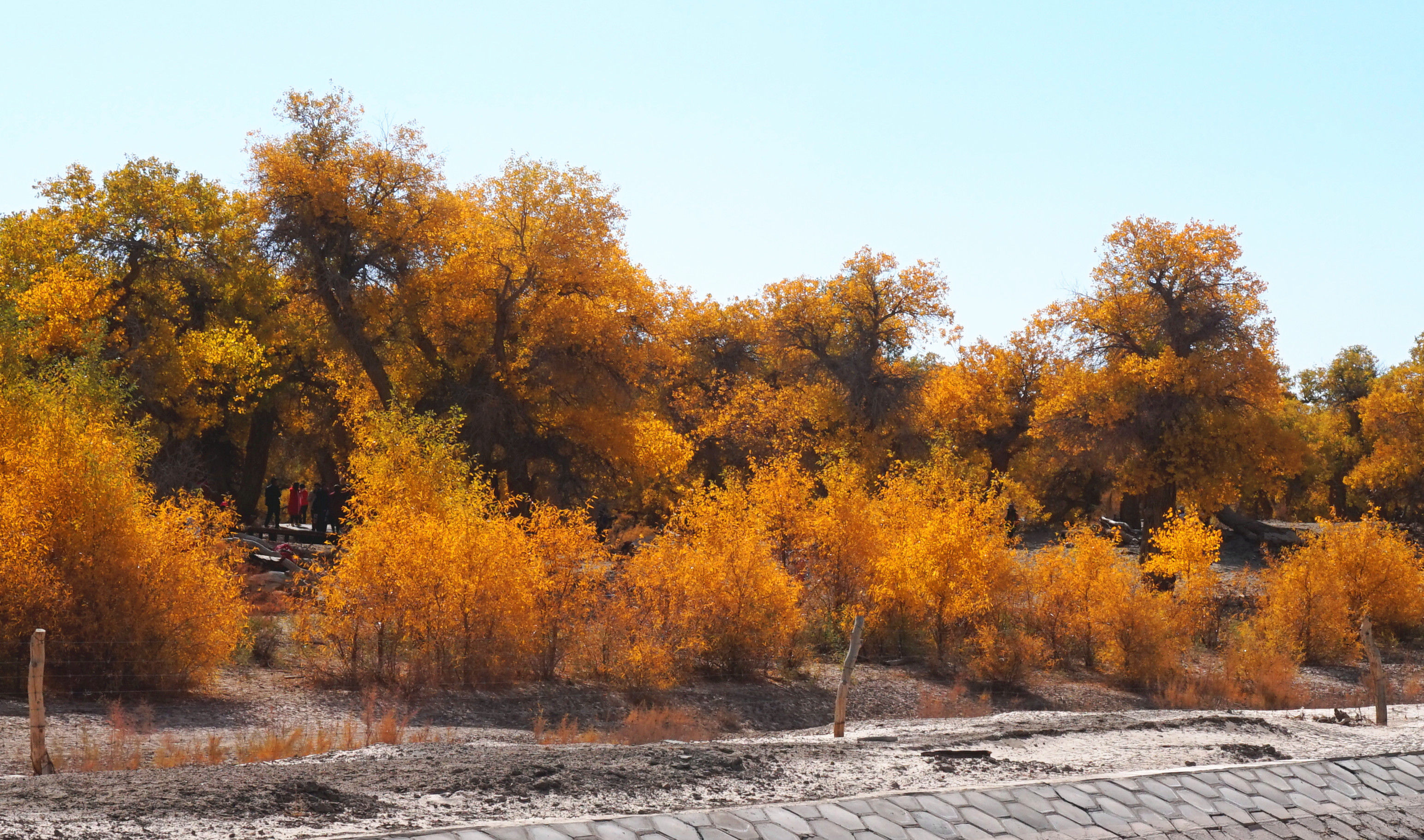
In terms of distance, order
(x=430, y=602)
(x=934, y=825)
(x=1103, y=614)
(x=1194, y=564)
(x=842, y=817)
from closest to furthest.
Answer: (x=842, y=817) → (x=934, y=825) → (x=430, y=602) → (x=1103, y=614) → (x=1194, y=564)

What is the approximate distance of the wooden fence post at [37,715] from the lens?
29.3ft

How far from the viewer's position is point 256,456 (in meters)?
35.4

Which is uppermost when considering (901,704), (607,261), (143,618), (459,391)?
(607,261)

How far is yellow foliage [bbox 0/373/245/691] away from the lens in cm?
1420

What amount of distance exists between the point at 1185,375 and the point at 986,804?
22060mm

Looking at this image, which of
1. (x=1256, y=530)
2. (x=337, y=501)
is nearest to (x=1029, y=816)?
(x=337, y=501)

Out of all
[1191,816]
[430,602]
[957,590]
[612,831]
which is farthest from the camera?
[957,590]

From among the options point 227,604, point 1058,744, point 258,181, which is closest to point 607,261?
point 258,181

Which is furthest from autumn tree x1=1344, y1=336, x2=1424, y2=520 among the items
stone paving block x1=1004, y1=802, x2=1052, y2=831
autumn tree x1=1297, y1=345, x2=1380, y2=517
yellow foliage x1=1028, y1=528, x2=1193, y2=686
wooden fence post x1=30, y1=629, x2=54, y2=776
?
wooden fence post x1=30, y1=629, x2=54, y2=776

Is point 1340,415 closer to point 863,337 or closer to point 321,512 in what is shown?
A: point 863,337

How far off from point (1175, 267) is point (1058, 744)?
2016cm

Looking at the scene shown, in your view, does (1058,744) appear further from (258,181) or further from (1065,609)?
(258,181)

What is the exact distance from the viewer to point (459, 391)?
96.0ft

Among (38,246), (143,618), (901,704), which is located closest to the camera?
(143,618)
